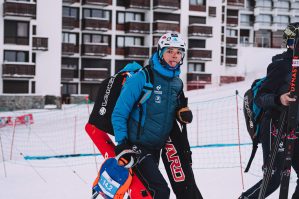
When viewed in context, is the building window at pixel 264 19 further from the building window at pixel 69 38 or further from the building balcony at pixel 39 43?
the building balcony at pixel 39 43

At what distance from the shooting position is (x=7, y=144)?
51.4 feet

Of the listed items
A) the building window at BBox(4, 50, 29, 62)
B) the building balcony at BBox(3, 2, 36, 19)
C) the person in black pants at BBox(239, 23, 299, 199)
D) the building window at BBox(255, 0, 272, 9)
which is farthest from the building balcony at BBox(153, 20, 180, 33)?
the person in black pants at BBox(239, 23, 299, 199)

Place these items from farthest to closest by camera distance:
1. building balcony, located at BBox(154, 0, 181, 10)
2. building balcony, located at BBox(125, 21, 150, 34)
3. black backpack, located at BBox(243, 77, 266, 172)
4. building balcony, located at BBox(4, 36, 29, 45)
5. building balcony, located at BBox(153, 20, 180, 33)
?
building balcony, located at BBox(154, 0, 181, 10) < building balcony, located at BBox(125, 21, 150, 34) < building balcony, located at BBox(153, 20, 180, 33) < building balcony, located at BBox(4, 36, 29, 45) < black backpack, located at BBox(243, 77, 266, 172)

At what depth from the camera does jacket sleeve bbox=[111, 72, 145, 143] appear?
425 cm

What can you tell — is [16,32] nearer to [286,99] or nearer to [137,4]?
[137,4]

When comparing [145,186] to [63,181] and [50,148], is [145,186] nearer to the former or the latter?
[63,181]

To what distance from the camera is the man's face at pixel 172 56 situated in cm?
441

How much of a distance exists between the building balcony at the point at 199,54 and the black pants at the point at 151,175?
37463 millimetres

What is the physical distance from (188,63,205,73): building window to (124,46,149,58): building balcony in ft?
14.7

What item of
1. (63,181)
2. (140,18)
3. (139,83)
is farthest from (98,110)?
(140,18)

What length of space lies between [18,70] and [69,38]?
813 centimetres

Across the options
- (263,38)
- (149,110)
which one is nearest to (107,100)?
(149,110)

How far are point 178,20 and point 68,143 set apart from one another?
2769 centimetres

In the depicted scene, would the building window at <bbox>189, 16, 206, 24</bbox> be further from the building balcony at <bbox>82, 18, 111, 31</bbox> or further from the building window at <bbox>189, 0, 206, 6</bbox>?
the building balcony at <bbox>82, 18, 111, 31</bbox>
